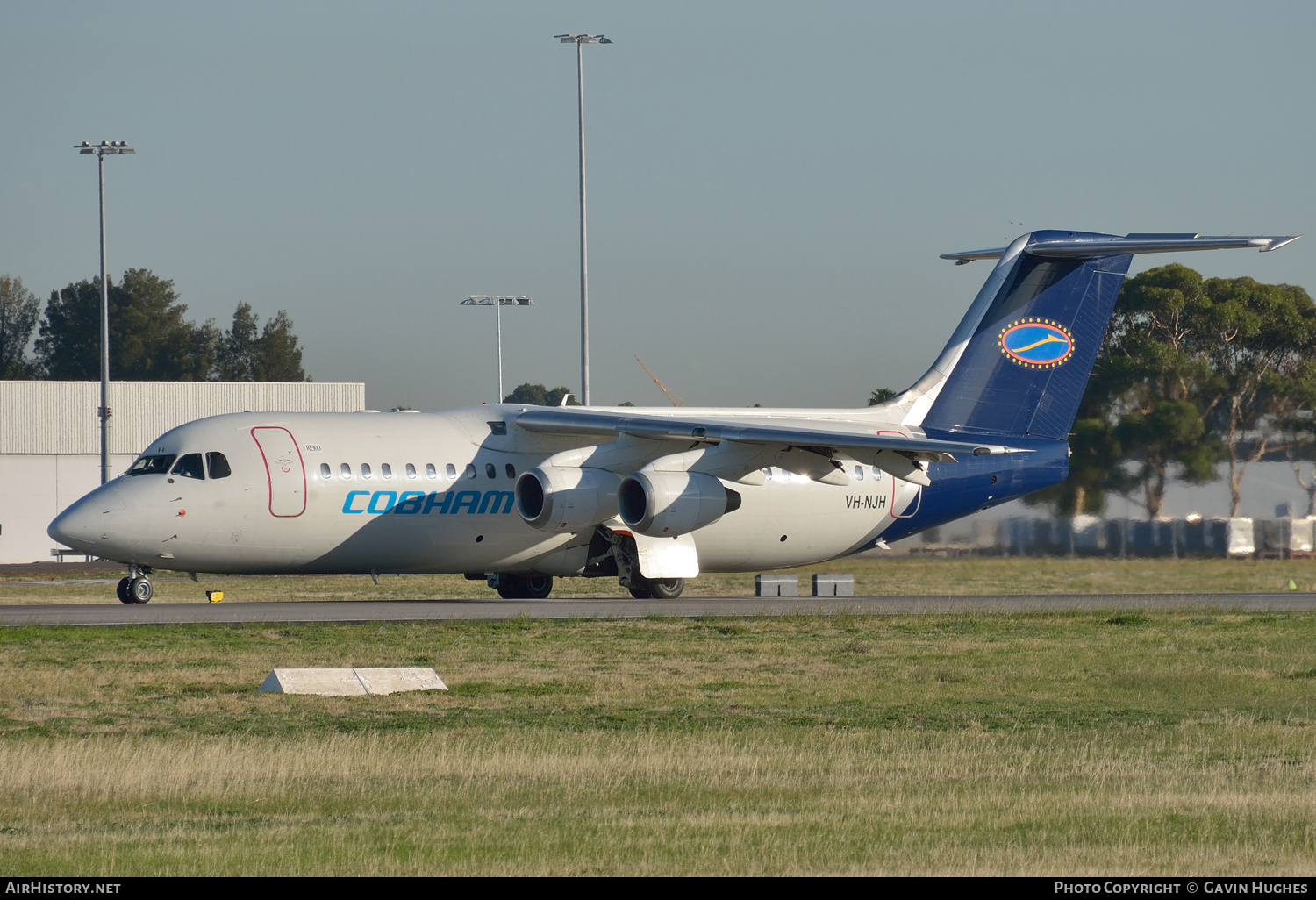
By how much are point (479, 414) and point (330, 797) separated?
62.1ft

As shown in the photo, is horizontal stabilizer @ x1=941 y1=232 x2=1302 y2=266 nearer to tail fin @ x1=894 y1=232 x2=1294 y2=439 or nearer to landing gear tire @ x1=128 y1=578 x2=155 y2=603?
tail fin @ x1=894 y1=232 x2=1294 y2=439

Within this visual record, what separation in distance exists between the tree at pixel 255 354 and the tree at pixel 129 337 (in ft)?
3.32

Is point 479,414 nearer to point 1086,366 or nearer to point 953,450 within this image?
point 953,450

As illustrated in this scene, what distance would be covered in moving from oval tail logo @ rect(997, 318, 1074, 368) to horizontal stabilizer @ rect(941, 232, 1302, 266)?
1.45m

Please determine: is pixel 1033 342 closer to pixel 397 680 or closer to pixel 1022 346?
pixel 1022 346

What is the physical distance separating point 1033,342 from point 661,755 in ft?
73.9

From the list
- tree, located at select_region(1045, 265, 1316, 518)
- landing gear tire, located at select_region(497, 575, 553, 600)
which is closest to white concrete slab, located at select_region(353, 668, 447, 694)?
landing gear tire, located at select_region(497, 575, 553, 600)

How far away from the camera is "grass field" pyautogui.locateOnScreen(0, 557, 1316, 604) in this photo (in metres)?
34.0

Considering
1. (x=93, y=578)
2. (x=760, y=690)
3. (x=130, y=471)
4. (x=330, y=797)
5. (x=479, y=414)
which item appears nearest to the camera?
(x=330, y=797)

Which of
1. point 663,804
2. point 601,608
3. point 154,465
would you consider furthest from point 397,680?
point 154,465

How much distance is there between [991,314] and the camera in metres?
33.1

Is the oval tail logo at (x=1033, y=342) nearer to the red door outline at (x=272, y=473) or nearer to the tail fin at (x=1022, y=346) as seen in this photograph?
the tail fin at (x=1022, y=346)

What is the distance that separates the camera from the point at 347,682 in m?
16.4
